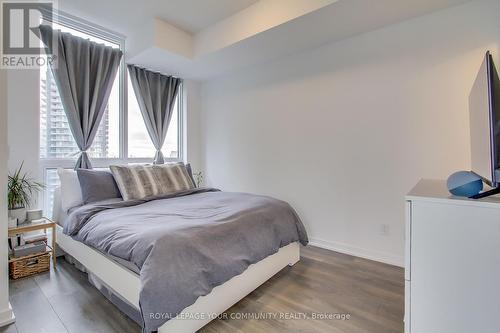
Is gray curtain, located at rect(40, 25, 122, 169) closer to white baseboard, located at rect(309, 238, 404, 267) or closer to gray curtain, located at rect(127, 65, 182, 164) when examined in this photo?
gray curtain, located at rect(127, 65, 182, 164)

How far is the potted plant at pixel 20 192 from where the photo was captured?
2234 millimetres

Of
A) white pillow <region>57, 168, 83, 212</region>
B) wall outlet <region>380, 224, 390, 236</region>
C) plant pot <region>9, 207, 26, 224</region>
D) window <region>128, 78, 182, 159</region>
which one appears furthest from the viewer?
window <region>128, 78, 182, 159</region>

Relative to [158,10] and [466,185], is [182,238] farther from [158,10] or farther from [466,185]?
[158,10]

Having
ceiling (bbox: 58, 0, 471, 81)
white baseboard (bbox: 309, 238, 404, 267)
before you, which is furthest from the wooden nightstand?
white baseboard (bbox: 309, 238, 404, 267)

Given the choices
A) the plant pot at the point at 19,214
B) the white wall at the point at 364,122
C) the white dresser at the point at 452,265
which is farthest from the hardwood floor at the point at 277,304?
the white dresser at the point at 452,265

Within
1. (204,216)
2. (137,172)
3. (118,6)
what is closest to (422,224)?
(204,216)

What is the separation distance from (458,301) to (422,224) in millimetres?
291

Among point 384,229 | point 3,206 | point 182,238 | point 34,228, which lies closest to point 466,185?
point 182,238

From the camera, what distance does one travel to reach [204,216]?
1929mm

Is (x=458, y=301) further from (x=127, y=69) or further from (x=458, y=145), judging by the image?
(x=127, y=69)

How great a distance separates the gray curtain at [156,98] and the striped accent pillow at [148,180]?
0.90 metres

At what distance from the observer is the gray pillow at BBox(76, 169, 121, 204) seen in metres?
2.46

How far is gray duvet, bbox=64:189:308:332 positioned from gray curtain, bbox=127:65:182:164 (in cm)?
152

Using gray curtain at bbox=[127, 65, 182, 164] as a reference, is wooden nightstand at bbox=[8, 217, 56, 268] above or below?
below
